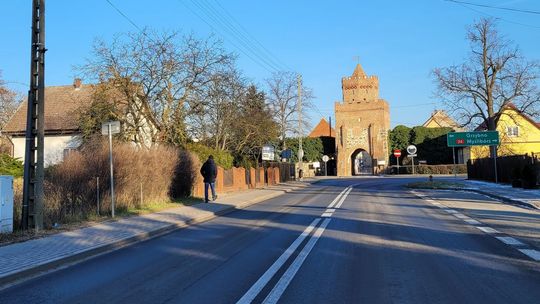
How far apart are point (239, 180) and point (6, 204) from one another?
68.9 ft

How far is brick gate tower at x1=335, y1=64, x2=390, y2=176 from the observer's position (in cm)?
7306

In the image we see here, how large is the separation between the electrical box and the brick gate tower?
2516 inches

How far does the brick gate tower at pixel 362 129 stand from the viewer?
240 feet

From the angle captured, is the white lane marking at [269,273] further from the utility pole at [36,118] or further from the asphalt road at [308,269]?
the utility pole at [36,118]

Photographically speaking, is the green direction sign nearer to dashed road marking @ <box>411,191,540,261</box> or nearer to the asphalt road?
dashed road marking @ <box>411,191,540,261</box>

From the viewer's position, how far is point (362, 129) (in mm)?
74688

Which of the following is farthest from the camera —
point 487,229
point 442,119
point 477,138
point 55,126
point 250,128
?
point 442,119

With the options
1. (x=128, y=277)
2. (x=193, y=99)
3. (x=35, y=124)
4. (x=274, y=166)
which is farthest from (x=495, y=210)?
(x=274, y=166)

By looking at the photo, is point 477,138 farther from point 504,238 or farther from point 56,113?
point 56,113

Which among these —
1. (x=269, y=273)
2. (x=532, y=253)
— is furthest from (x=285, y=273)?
(x=532, y=253)

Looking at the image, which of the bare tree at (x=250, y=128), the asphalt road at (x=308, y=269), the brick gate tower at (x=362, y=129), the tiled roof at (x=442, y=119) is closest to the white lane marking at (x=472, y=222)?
the asphalt road at (x=308, y=269)

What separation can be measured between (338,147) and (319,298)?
69.9m

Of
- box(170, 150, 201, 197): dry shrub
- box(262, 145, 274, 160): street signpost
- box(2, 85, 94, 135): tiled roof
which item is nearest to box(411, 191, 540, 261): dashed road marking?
box(170, 150, 201, 197): dry shrub

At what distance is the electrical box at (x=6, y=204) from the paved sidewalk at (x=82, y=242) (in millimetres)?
1080
